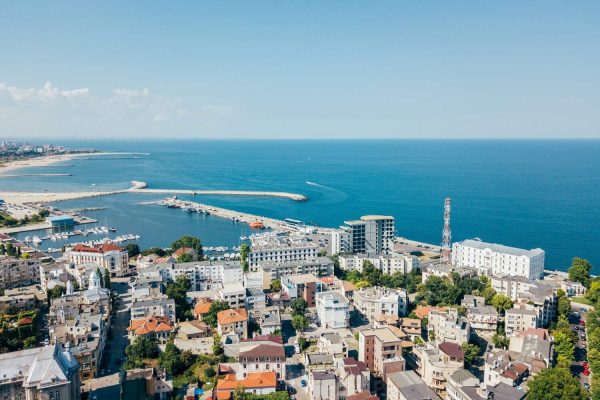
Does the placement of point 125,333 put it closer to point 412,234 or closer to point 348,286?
point 348,286

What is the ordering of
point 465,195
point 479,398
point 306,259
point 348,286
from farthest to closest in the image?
point 465,195 → point 306,259 → point 348,286 → point 479,398

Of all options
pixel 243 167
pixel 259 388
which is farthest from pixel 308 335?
pixel 243 167

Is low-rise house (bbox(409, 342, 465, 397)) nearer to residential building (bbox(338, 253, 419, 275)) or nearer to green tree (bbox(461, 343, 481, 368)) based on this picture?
green tree (bbox(461, 343, 481, 368))

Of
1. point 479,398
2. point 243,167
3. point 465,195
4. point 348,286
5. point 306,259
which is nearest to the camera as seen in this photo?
point 479,398

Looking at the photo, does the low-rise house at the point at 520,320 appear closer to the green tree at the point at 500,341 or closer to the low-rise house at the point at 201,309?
the green tree at the point at 500,341

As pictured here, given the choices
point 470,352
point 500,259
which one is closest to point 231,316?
point 470,352

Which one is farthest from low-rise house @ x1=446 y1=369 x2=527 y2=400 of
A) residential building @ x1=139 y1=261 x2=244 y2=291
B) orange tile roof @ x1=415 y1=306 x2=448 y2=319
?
residential building @ x1=139 y1=261 x2=244 y2=291

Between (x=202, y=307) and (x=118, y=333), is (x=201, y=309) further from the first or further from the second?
(x=118, y=333)
